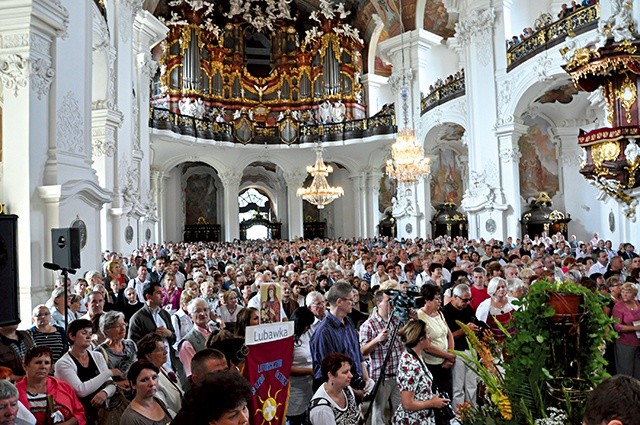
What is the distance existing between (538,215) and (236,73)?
708 inches

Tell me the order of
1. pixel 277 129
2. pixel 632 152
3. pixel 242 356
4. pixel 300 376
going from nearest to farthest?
pixel 242 356, pixel 300 376, pixel 632 152, pixel 277 129

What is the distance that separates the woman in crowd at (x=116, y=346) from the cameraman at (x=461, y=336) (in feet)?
9.06

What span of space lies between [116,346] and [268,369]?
1.56 metres

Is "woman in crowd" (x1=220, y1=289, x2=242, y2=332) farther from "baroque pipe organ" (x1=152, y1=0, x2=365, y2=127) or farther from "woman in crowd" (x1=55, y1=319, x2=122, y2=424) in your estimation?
"baroque pipe organ" (x1=152, y1=0, x2=365, y2=127)

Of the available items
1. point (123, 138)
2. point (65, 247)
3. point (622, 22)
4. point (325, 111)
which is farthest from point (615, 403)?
point (325, 111)

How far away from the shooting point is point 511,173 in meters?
18.2

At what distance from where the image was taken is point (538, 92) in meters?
17.5

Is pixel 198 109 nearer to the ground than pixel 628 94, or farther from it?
farther from it

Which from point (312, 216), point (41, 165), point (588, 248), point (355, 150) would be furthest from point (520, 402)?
point (312, 216)

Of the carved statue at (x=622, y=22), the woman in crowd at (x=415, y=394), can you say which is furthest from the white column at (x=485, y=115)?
the woman in crowd at (x=415, y=394)

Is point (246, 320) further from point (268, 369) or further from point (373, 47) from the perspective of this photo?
point (373, 47)

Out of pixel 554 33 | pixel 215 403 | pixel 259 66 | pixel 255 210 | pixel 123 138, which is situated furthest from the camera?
pixel 255 210

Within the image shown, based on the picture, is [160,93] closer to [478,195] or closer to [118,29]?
[118,29]

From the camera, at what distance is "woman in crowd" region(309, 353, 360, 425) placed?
3.65m
